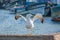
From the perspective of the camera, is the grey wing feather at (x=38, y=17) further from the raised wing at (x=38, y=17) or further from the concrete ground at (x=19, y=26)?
the concrete ground at (x=19, y=26)

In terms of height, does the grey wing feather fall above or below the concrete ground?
above

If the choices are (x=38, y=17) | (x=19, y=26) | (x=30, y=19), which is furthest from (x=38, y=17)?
(x=19, y=26)

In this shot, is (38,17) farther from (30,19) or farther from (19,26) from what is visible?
(19,26)

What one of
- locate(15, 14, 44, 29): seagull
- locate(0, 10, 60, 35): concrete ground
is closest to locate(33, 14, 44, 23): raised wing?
locate(15, 14, 44, 29): seagull

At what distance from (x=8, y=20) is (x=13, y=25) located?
115mm

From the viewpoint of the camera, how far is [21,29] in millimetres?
3354

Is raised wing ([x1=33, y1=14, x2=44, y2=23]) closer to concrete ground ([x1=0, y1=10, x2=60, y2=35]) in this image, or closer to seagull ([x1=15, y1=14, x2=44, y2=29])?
seagull ([x1=15, y1=14, x2=44, y2=29])

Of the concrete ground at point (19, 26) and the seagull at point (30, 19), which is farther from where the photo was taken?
the concrete ground at point (19, 26)

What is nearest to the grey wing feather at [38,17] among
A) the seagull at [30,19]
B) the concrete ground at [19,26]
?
the seagull at [30,19]

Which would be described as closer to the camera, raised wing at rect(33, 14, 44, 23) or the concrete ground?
raised wing at rect(33, 14, 44, 23)

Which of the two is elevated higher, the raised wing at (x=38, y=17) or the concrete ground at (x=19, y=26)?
the raised wing at (x=38, y=17)

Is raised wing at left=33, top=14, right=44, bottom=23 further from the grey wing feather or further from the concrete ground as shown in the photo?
the concrete ground

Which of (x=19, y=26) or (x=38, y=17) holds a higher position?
(x=38, y=17)

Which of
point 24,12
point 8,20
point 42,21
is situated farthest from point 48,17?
point 8,20
